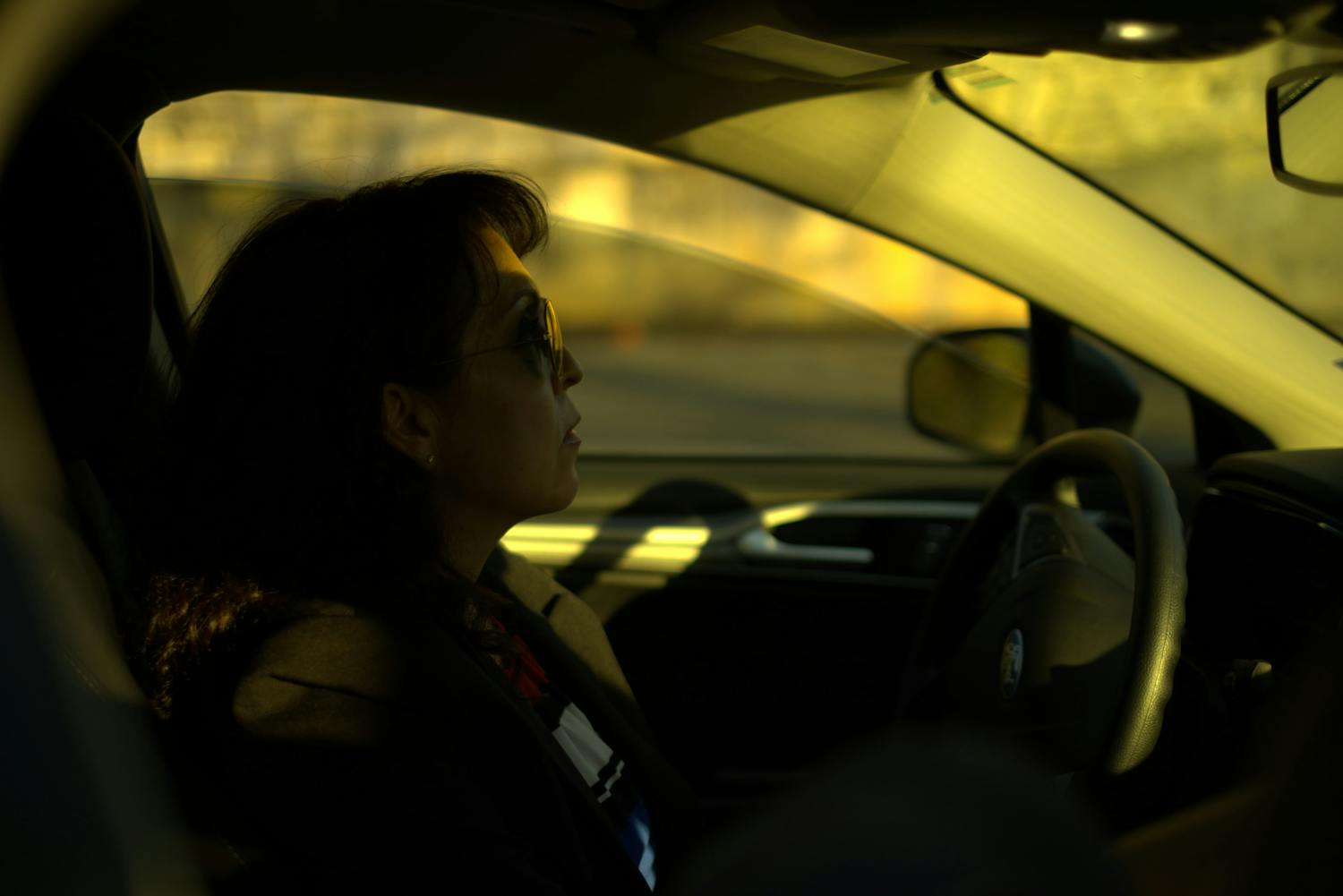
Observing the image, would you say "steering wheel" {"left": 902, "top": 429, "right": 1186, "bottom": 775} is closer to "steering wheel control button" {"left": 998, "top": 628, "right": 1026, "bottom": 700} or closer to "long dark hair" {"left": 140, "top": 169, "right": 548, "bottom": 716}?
"steering wheel control button" {"left": 998, "top": 628, "right": 1026, "bottom": 700}

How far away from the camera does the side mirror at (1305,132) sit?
1740 mm

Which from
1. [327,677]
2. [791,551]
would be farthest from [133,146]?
[791,551]

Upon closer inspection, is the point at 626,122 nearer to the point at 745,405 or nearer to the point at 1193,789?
the point at 1193,789

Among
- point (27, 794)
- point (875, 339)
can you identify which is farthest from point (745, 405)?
point (27, 794)

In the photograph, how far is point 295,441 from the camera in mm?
1433

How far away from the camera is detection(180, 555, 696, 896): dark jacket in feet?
3.90

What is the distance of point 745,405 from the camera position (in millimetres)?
9273

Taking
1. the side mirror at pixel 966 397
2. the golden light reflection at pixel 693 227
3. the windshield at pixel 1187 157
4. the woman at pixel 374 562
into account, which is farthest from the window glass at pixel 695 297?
the woman at pixel 374 562

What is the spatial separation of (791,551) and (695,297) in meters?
10.3

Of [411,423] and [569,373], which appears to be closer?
[411,423]

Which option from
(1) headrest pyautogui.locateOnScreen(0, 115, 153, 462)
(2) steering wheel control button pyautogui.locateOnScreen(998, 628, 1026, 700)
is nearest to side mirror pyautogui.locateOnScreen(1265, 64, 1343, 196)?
(2) steering wheel control button pyautogui.locateOnScreen(998, 628, 1026, 700)

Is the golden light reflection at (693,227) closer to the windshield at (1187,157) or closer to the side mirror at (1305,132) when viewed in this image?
the windshield at (1187,157)

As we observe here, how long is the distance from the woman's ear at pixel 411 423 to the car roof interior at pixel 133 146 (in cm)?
26

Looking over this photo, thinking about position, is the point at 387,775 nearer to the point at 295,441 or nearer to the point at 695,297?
the point at 295,441
